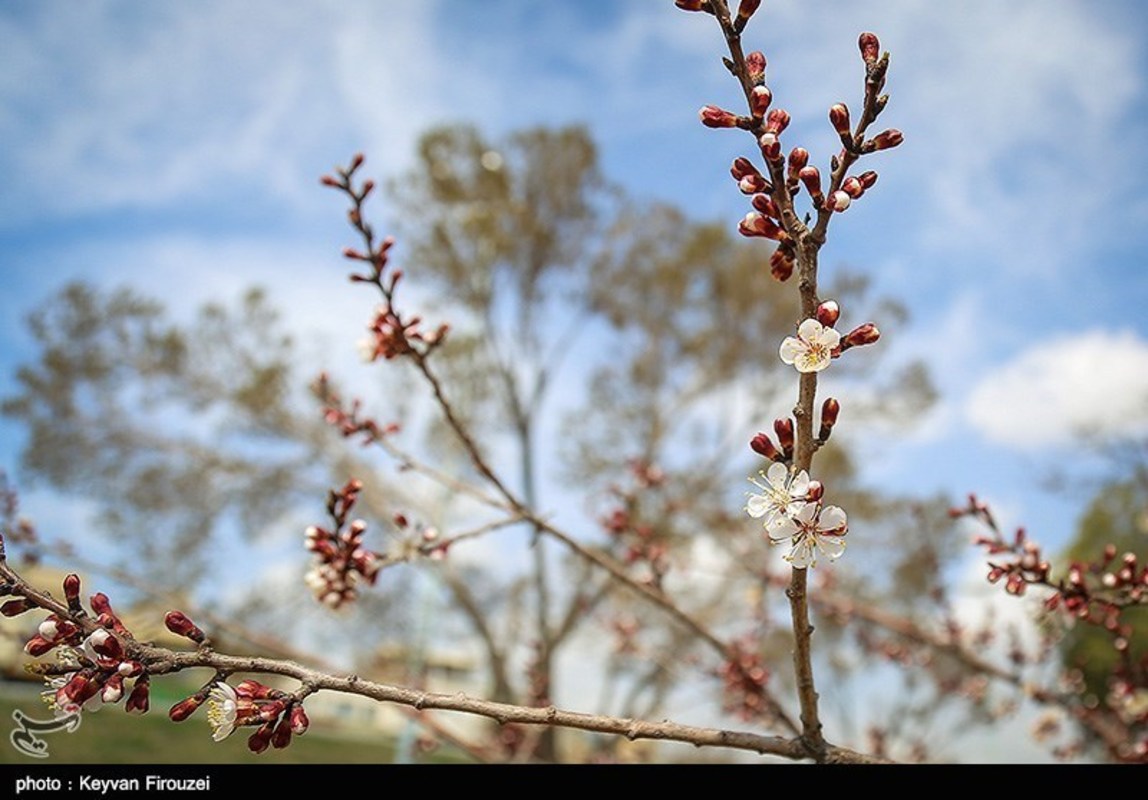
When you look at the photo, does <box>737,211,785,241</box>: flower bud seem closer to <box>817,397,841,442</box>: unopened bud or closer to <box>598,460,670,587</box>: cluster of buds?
<box>817,397,841,442</box>: unopened bud

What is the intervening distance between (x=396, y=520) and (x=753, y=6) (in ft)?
4.72

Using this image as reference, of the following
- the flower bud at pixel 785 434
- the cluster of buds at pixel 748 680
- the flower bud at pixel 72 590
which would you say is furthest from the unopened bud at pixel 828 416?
the cluster of buds at pixel 748 680

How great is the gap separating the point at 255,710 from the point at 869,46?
1133 mm

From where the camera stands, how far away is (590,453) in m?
11.9

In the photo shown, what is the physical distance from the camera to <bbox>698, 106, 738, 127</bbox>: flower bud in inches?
43.8

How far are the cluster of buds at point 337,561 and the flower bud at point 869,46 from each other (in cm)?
127

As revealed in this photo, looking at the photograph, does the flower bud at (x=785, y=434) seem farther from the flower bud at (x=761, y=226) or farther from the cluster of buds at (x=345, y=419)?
the cluster of buds at (x=345, y=419)

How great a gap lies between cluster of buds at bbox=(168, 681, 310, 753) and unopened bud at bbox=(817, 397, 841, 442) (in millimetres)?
741

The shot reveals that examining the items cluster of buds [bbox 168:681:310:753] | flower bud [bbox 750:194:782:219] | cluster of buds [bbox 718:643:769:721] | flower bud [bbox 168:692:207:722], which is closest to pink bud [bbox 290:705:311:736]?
cluster of buds [bbox 168:681:310:753]

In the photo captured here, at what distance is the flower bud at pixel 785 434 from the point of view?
1.10 metres

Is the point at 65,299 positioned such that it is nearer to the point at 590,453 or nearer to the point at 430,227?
the point at 430,227

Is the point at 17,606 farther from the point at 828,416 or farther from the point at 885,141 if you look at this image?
the point at 885,141
